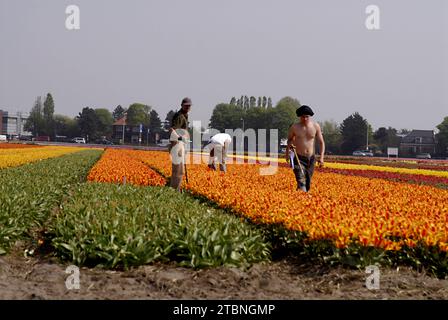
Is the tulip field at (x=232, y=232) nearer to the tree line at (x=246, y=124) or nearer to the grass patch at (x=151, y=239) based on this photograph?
the grass patch at (x=151, y=239)

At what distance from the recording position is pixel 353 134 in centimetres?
8844

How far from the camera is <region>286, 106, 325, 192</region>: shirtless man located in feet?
35.4

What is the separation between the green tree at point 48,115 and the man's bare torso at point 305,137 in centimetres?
12777

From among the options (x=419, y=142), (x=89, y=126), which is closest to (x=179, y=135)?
(x=419, y=142)

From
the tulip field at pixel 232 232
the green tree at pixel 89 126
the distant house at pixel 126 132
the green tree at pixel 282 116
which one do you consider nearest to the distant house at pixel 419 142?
the green tree at pixel 282 116

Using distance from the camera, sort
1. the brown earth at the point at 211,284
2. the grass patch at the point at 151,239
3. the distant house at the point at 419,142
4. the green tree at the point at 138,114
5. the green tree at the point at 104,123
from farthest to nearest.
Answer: the green tree at the point at 138,114 → the green tree at the point at 104,123 → the distant house at the point at 419,142 → the grass patch at the point at 151,239 → the brown earth at the point at 211,284

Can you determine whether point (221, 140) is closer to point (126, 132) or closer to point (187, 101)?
point (187, 101)

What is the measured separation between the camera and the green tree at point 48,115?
132 m

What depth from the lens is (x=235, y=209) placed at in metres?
8.74

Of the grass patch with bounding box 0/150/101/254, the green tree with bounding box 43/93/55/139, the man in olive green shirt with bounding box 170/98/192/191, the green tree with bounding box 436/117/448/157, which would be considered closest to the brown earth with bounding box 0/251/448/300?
the grass patch with bounding box 0/150/101/254

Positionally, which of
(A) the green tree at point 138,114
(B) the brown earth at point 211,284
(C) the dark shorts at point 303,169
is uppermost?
(A) the green tree at point 138,114

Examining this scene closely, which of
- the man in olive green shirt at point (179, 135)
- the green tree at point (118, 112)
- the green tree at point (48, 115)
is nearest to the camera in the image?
the man in olive green shirt at point (179, 135)

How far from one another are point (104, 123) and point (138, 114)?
8542 mm
